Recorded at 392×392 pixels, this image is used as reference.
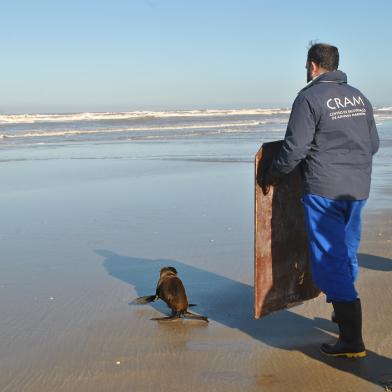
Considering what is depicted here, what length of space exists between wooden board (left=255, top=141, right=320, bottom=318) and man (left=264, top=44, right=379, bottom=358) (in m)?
0.32

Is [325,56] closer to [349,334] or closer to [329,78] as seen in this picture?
[329,78]

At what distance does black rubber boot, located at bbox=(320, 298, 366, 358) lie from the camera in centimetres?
369

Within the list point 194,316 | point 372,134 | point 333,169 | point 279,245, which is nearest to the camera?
point 333,169

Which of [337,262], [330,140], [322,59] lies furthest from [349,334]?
[322,59]

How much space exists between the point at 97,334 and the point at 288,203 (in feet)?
5.21

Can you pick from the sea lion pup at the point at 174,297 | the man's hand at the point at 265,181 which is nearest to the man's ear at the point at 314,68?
the man's hand at the point at 265,181

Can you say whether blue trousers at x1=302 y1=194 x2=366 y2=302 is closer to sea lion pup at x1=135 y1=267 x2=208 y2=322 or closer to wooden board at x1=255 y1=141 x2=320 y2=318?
wooden board at x1=255 y1=141 x2=320 y2=318

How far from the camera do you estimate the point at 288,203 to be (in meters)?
4.18

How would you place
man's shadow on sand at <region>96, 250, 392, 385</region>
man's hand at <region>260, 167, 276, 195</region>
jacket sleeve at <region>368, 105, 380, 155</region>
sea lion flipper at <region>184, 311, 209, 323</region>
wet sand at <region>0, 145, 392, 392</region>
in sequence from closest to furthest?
1. wet sand at <region>0, 145, 392, 392</region>
2. man's shadow on sand at <region>96, 250, 392, 385</region>
3. jacket sleeve at <region>368, 105, 380, 155</region>
4. man's hand at <region>260, 167, 276, 195</region>
5. sea lion flipper at <region>184, 311, 209, 323</region>

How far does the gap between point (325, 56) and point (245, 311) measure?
1.99 meters

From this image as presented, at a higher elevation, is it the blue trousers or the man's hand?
the man's hand

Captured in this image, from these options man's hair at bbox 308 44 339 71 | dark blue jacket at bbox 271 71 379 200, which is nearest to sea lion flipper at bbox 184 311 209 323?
dark blue jacket at bbox 271 71 379 200

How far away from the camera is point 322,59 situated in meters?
3.69

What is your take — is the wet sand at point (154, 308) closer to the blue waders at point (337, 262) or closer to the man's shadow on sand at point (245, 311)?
the man's shadow on sand at point (245, 311)
